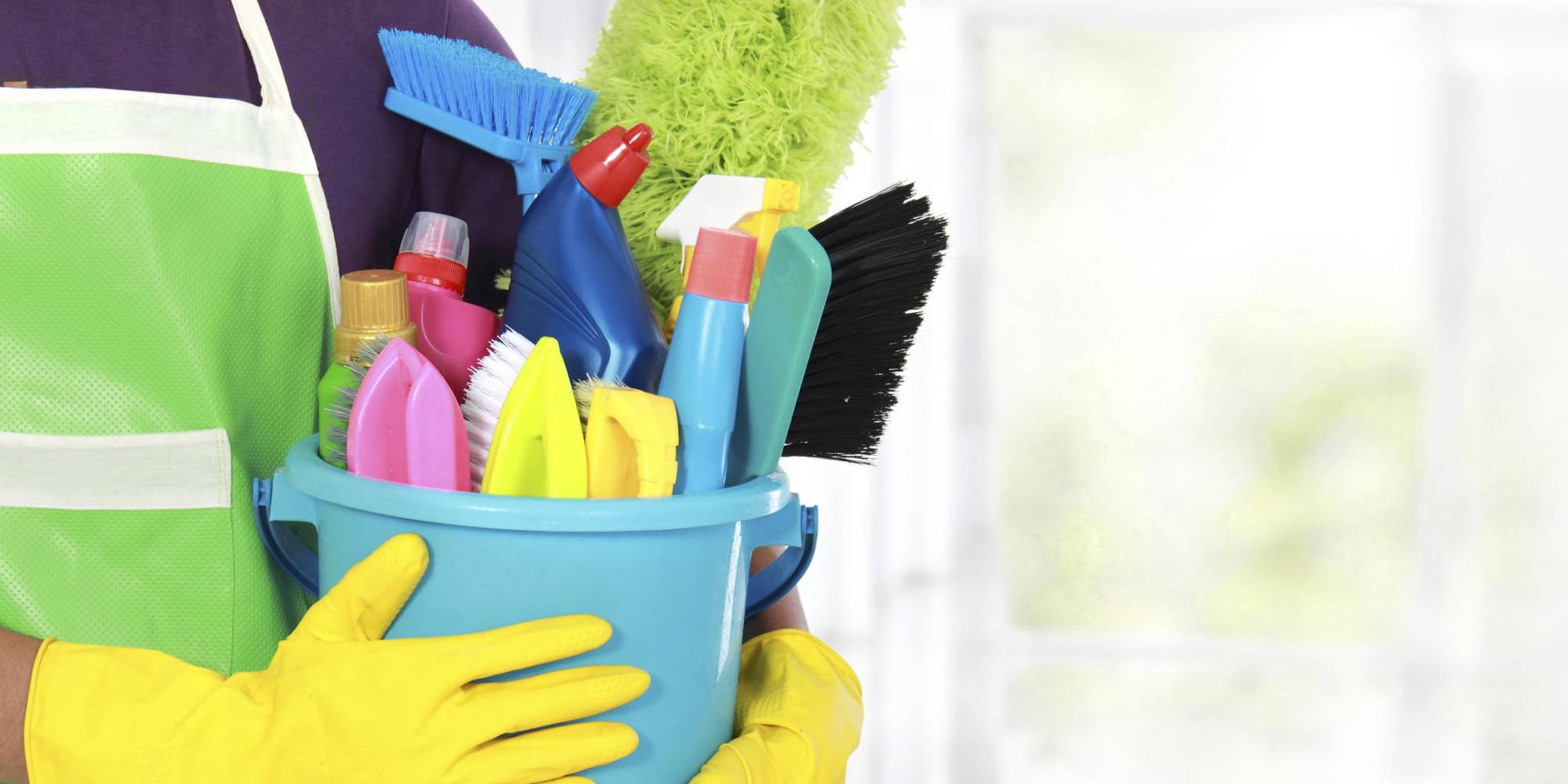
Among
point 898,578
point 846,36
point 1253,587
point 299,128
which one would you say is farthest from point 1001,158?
point 299,128

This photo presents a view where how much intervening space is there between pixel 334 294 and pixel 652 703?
274mm

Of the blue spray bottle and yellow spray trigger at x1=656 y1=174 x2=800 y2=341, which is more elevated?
yellow spray trigger at x1=656 y1=174 x2=800 y2=341

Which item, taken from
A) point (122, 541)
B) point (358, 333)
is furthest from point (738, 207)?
point (122, 541)

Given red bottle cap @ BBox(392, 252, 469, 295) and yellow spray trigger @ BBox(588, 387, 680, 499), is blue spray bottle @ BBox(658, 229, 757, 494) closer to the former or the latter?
yellow spray trigger @ BBox(588, 387, 680, 499)

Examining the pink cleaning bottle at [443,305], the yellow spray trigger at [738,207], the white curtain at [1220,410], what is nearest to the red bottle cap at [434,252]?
the pink cleaning bottle at [443,305]

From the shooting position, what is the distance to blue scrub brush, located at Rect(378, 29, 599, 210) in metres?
0.54

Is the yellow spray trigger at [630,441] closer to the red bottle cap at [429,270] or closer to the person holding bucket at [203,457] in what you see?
the person holding bucket at [203,457]

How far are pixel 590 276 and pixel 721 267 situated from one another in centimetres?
8

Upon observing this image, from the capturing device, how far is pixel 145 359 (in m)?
0.48

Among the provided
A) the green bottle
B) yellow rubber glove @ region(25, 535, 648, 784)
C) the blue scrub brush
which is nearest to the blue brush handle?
the blue scrub brush

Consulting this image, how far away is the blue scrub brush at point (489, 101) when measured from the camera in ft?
1.78

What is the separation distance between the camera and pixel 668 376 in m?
0.39

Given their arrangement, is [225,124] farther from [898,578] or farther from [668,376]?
[898,578]

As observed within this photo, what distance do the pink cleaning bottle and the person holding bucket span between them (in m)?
0.06
